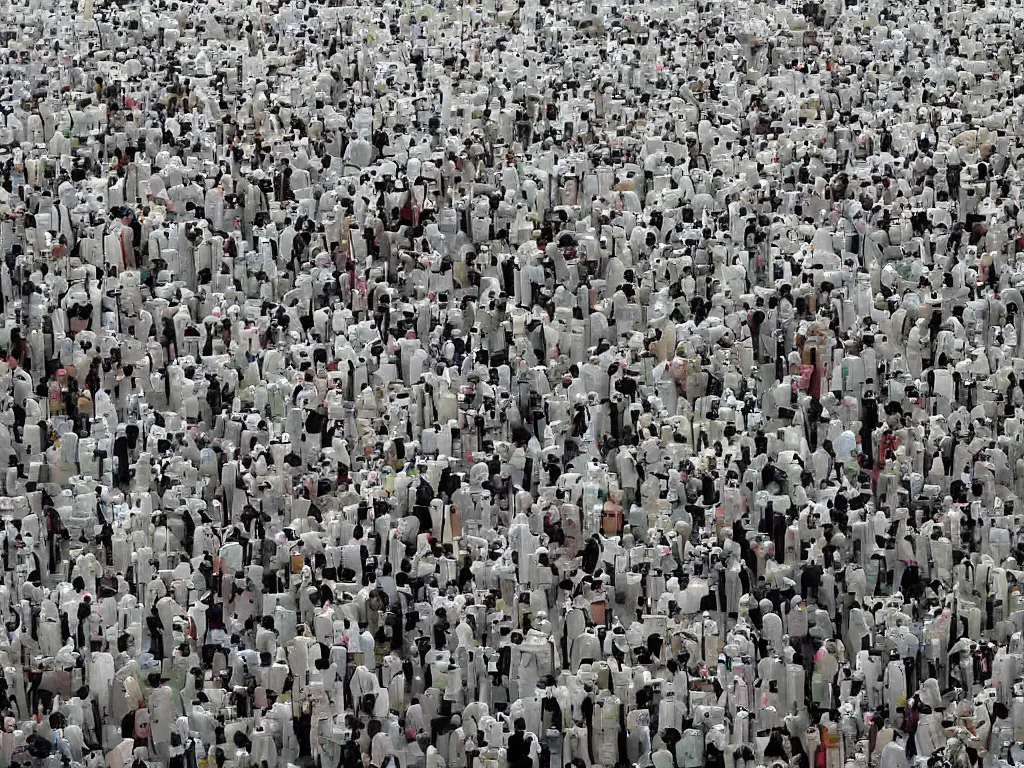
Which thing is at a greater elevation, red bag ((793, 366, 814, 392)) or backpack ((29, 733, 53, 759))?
red bag ((793, 366, 814, 392))

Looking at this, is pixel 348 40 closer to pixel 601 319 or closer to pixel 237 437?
pixel 601 319

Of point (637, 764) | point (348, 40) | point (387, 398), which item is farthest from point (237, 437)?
point (348, 40)

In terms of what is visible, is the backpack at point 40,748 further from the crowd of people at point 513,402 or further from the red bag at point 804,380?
the red bag at point 804,380

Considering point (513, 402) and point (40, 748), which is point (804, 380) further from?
point (40, 748)

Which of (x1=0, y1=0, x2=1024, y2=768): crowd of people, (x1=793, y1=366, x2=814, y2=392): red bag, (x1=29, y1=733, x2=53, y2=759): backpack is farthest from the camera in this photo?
(x1=793, y1=366, x2=814, y2=392): red bag

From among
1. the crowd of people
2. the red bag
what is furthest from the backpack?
the red bag

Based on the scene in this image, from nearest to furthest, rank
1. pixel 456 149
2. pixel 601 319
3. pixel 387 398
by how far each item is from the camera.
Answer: pixel 387 398, pixel 601 319, pixel 456 149

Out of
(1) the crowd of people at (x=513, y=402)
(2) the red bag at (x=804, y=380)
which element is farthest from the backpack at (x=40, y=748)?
(2) the red bag at (x=804, y=380)

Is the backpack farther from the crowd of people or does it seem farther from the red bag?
the red bag
